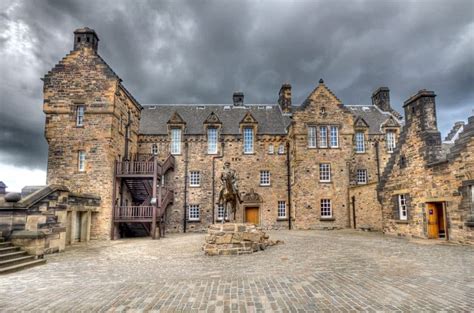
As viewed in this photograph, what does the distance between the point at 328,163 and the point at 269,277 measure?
19.1 meters

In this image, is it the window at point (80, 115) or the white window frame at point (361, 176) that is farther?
the white window frame at point (361, 176)

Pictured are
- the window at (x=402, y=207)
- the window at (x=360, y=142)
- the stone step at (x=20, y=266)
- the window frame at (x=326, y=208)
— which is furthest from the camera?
the window at (x=360, y=142)

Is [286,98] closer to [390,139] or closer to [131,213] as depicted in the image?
[390,139]

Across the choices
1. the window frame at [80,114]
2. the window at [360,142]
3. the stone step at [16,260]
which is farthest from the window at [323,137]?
the stone step at [16,260]

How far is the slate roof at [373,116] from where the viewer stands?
2817 centimetres

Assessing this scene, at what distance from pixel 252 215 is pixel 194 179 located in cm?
592

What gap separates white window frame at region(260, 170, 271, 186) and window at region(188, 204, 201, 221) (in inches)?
236

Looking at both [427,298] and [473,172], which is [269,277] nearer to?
[427,298]

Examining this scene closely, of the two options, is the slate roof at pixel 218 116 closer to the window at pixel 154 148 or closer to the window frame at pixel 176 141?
the window frame at pixel 176 141

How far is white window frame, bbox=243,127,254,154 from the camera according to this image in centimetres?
2695

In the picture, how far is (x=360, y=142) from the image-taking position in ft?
89.2

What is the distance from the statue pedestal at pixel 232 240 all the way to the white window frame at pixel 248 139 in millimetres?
14152

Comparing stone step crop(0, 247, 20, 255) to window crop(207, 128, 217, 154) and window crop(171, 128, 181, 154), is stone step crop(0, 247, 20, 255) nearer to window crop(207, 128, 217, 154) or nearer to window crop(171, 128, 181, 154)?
window crop(171, 128, 181, 154)

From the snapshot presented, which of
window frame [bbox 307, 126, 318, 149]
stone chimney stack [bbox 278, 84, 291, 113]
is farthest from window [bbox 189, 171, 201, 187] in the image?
stone chimney stack [bbox 278, 84, 291, 113]
